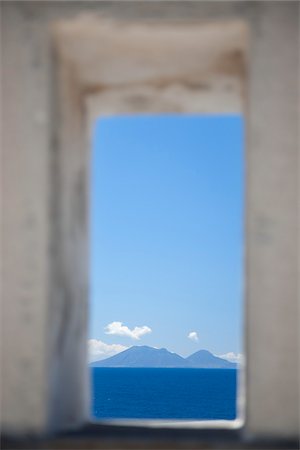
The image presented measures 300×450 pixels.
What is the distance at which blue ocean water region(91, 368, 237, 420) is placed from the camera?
72625 millimetres

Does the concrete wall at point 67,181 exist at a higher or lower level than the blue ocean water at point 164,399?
higher

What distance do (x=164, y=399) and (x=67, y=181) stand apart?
282 ft

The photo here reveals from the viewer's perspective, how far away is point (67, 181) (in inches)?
159

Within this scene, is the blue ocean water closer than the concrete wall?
No

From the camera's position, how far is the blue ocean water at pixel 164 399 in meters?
72.6

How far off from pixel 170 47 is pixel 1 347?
1536mm

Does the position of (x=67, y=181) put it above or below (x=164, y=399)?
above

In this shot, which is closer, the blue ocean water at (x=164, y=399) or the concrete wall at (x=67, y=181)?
the concrete wall at (x=67, y=181)

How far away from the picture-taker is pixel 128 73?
4.23 metres

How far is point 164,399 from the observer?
8819 cm

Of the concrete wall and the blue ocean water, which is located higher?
the concrete wall

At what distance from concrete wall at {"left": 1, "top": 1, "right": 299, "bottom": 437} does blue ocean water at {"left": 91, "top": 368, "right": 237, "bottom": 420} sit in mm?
59359

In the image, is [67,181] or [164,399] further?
[164,399]

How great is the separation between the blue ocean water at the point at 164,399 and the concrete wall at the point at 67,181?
59359mm
